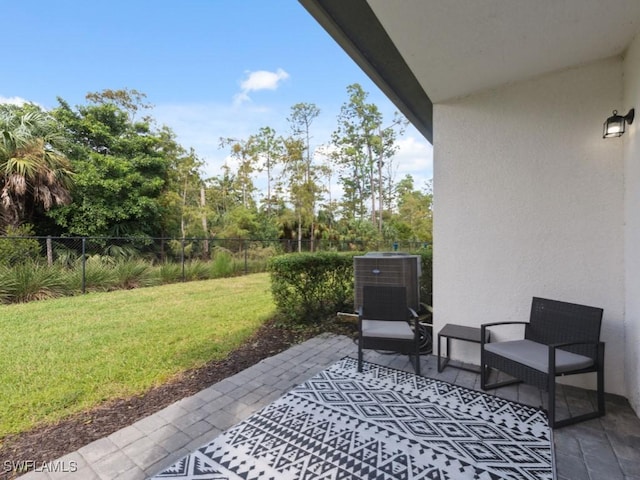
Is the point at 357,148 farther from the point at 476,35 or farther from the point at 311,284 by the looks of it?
the point at 476,35

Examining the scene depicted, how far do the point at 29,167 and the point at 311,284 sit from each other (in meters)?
8.74

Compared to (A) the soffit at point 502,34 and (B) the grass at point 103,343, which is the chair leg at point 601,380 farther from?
(B) the grass at point 103,343

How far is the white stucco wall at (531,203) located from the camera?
2594mm

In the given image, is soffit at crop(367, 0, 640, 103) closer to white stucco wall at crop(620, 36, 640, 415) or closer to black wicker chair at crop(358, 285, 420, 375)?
white stucco wall at crop(620, 36, 640, 415)

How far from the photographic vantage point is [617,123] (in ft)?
7.73

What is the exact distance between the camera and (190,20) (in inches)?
301

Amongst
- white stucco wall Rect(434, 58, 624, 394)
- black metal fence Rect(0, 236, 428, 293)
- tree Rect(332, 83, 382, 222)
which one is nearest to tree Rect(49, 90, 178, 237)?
black metal fence Rect(0, 236, 428, 293)

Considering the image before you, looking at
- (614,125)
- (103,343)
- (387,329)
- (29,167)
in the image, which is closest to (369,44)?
(614,125)

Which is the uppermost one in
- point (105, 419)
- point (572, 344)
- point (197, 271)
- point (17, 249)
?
point (17, 249)

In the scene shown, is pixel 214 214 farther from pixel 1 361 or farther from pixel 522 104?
pixel 522 104

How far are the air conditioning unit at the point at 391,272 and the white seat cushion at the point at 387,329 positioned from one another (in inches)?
27.9

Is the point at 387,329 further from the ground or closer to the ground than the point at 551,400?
further from the ground

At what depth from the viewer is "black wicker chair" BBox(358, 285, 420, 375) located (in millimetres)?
2979

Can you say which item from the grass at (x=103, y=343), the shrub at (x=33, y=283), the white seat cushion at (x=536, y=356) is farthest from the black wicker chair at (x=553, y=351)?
the shrub at (x=33, y=283)
